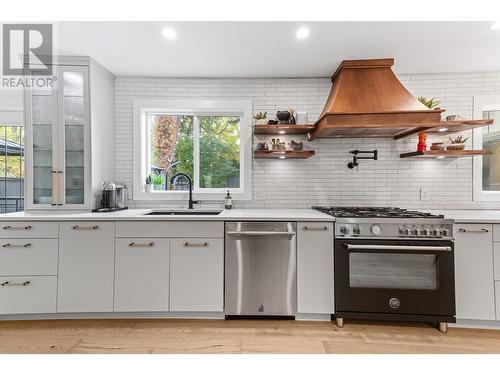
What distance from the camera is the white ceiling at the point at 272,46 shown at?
2.13 metres

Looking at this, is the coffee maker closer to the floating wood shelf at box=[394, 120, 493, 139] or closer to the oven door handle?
the oven door handle

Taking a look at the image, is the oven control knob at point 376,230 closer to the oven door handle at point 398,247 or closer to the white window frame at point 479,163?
the oven door handle at point 398,247

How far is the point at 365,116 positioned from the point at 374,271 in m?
1.36

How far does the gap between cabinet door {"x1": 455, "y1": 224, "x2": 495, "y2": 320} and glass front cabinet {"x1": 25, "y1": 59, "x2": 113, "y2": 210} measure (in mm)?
3456

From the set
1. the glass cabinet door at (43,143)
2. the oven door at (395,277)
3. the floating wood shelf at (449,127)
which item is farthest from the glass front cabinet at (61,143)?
the floating wood shelf at (449,127)

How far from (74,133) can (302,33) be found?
7.79 ft

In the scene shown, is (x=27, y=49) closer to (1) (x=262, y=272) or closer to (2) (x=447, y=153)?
(1) (x=262, y=272)

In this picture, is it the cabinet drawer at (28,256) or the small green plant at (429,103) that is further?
the small green plant at (429,103)

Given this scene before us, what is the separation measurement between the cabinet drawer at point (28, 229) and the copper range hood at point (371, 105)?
261 cm

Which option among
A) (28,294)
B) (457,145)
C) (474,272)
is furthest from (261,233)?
(457,145)

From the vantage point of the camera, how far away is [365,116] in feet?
7.63

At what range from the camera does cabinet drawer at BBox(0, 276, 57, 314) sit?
7.39 ft

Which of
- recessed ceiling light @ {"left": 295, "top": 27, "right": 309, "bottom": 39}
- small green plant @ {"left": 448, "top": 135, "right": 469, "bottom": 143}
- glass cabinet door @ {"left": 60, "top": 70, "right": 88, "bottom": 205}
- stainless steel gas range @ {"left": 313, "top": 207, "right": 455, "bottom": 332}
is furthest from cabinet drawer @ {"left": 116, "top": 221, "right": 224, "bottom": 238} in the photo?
small green plant @ {"left": 448, "top": 135, "right": 469, "bottom": 143}

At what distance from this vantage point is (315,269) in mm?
2285
